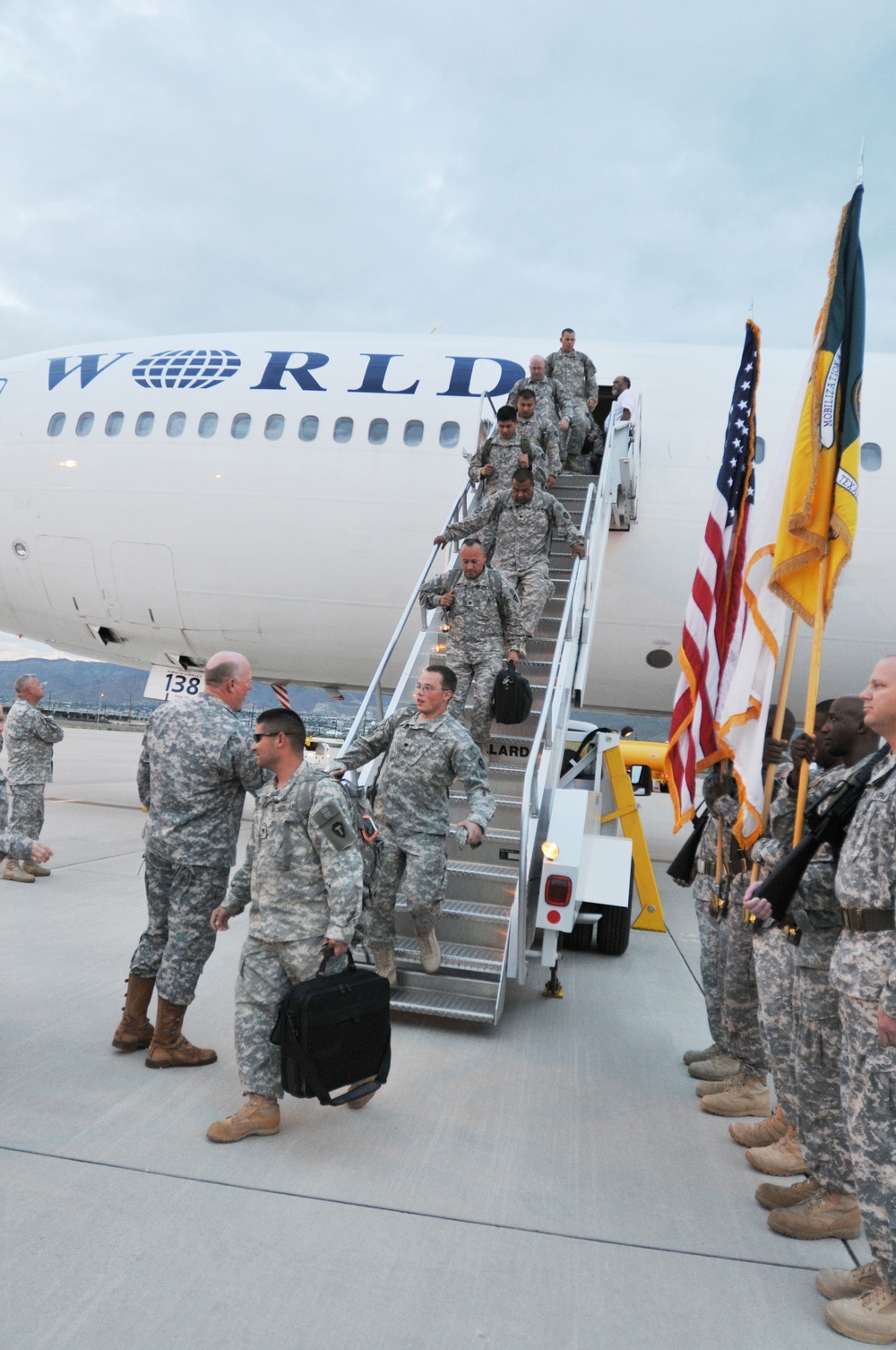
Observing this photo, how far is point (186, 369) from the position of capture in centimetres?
1053

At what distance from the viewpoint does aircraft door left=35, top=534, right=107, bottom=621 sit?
34.0 feet

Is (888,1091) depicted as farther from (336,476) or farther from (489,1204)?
(336,476)

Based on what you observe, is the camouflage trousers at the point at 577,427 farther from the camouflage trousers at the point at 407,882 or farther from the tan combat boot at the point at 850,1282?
the tan combat boot at the point at 850,1282

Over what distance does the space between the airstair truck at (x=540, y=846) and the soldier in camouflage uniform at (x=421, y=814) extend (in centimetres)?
28

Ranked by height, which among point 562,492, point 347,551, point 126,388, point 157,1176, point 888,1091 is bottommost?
point 157,1176

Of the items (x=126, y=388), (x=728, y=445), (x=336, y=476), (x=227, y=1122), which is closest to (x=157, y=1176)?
(x=227, y=1122)

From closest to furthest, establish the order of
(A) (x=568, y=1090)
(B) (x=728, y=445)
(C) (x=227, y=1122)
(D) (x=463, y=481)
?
(C) (x=227, y=1122), (A) (x=568, y=1090), (B) (x=728, y=445), (D) (x=463, y=481)

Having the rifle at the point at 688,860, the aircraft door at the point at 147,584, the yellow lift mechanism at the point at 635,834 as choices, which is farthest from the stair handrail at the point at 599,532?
the aircraft door at the point at 147,584

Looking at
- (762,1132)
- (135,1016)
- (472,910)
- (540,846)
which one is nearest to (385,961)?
(472,910)

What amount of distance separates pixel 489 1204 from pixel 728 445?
4642 millimetres

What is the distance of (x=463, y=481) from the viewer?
9.62 m

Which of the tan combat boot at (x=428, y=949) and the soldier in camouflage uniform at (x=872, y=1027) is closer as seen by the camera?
the soldier in camouflage uniform at (x=872, y=1027)

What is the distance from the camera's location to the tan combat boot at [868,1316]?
2.53 meters

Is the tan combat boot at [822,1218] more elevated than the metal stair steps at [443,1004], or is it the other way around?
the metal stair steps at [443,1004]
